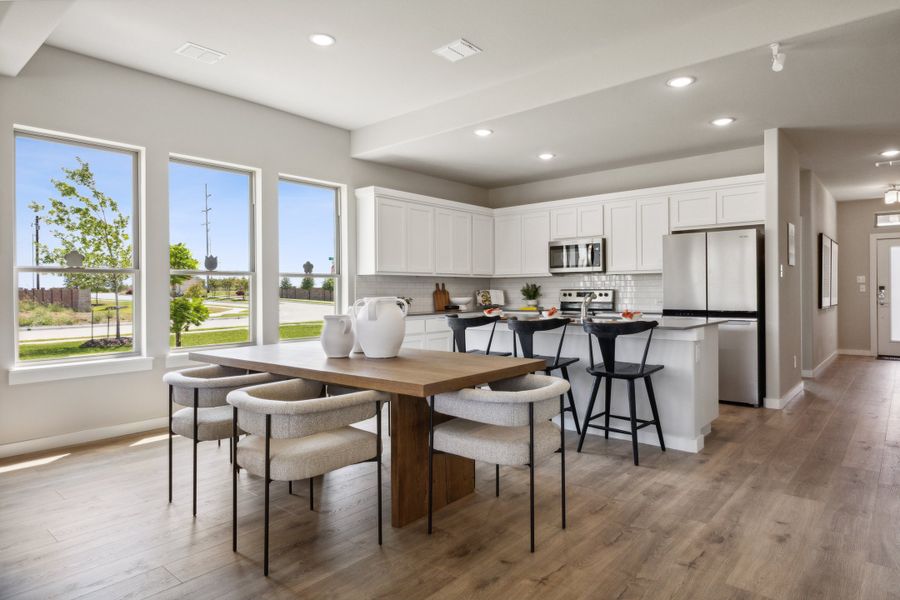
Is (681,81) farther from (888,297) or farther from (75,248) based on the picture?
(888,297)

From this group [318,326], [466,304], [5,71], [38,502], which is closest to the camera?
[38,502]

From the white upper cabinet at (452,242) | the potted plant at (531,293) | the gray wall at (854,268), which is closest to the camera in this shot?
the white upper cabinet at (452,242)

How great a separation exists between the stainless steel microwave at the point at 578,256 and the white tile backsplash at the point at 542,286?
34 cm

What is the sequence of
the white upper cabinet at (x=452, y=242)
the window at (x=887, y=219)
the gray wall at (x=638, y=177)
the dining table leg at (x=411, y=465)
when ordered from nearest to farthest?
the dining table leg at (x=411, y=465)
the gray wall at (x=638, y=177)
the white upper cabinet at (x=452, y=242)
the window at (x=887, y=219)

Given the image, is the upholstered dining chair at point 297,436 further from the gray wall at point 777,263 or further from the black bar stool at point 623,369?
the gray wall at point 777,263

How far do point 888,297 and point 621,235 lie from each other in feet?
18.6

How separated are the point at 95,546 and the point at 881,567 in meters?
3.29

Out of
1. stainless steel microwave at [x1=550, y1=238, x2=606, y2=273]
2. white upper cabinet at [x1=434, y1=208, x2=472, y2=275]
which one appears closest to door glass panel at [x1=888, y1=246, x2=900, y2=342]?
stainless steel microwave at [x1=550, y1=238, x2=606, y2=273]

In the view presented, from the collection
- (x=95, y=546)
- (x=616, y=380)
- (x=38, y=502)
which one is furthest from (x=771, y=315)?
(x=38, y=502)

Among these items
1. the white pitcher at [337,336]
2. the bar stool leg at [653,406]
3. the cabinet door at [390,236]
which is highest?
the cabinet door at [390,236]

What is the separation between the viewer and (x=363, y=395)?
7.39 ft

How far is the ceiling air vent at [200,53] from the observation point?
12.9 feet

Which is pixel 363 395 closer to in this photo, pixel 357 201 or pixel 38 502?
pixel 38 502

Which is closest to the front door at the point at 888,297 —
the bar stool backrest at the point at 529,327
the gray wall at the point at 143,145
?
the bar stool backrest at the point at 529,327
